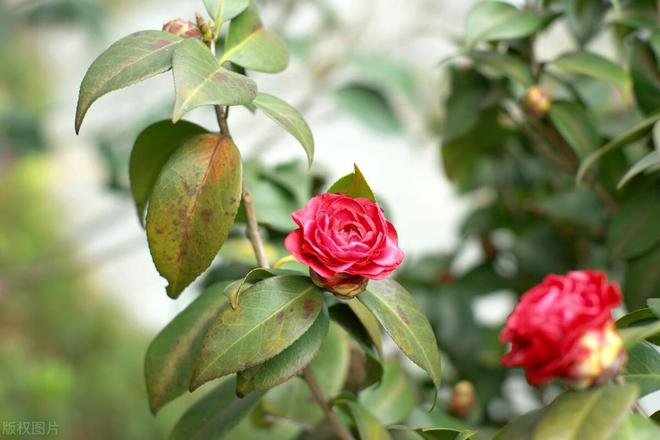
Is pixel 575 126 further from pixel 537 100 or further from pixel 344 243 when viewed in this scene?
pixel 344 243

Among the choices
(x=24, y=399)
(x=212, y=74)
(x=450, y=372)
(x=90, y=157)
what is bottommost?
(x=450, y=372)

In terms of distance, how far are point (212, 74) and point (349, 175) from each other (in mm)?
108

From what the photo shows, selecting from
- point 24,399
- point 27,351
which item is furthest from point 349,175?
point 27,351

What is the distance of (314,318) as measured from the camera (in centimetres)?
49

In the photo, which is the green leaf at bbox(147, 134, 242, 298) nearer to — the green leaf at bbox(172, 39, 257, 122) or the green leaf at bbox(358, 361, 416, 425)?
the green leaf at bbox(172, 39, 257, 122)

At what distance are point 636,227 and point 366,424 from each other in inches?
11.8

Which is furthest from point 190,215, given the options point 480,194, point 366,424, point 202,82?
point 480,194

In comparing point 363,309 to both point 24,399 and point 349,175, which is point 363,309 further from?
point 24,399

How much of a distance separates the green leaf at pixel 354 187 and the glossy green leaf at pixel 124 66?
0.13 metres

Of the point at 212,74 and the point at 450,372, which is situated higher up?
the point at 212,74

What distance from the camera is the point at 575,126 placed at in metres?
0.72


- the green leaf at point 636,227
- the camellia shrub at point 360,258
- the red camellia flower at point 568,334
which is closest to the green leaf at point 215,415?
the camellia shrub at point 360,258

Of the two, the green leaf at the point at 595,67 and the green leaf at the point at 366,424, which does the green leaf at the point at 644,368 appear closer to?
the green leaf at the point at 366,424

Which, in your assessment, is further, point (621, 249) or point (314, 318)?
point (621, 249)
